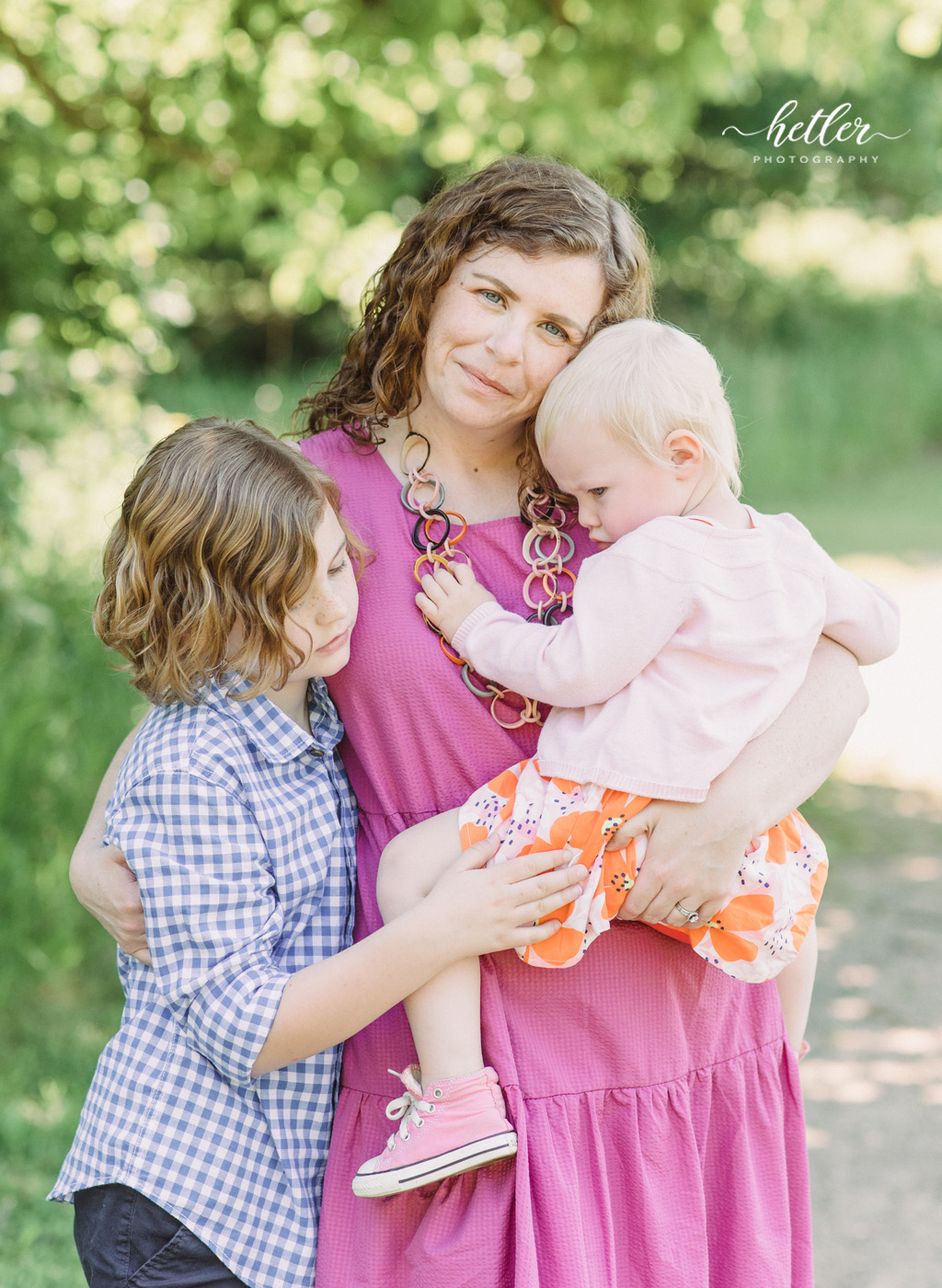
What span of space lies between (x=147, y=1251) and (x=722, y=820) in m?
0.91

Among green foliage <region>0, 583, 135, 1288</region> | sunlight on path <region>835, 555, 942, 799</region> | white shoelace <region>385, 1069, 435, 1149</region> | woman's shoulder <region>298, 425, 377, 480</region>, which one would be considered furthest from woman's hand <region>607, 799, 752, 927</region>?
sunlight on path <region>835, 555, 942, 799</region>

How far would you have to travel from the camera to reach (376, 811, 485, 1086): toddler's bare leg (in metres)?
1.62

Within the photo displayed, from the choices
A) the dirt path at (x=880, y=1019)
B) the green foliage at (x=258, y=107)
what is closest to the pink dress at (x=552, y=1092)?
the dirt path at (x=880, y=1019)

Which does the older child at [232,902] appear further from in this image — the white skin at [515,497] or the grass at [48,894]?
the grass at [48,894]

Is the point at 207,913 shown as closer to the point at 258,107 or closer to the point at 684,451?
the point at 684,451

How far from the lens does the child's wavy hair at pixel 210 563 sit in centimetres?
164

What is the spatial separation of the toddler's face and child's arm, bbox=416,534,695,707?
0.09m

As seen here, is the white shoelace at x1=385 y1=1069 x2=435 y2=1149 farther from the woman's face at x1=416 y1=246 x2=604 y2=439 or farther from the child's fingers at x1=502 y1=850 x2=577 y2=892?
the woman's face at x1=416 y1=246 x2=604 y2=439

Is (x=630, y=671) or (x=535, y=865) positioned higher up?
(x=630, y=671)

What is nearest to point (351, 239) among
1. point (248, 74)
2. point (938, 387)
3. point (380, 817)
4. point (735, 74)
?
point (248, 74)

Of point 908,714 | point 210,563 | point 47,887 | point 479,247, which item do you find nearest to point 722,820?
point 210,563

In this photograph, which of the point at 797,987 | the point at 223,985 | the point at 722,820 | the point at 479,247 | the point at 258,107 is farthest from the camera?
the point at 258,107

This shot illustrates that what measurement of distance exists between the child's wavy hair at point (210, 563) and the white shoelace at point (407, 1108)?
1.78 ft

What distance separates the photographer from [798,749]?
5.71ft
